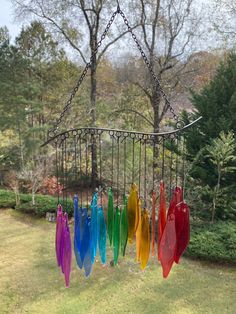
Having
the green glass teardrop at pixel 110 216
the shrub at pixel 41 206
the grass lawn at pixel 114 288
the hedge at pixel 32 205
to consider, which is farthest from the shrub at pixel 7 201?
the green glass teardrop at pixel 110 216

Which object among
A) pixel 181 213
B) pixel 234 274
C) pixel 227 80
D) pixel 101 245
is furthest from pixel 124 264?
pixel 227 80

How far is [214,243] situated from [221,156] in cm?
114

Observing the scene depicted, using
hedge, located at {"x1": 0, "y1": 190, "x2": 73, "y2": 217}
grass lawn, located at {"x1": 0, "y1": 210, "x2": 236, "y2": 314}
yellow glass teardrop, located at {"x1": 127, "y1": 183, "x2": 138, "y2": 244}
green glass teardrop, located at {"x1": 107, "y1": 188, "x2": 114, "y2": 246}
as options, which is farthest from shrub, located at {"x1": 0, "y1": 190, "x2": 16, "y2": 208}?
yellow glass teardrop, located at {"x1": 127, "y1": 183, "x2": 138, "y2": 244}

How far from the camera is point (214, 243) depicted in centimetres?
420

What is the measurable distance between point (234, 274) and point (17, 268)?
2.70 meters

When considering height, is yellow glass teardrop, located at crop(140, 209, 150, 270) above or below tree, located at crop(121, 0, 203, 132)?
below

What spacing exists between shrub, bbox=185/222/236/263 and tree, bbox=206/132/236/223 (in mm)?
299

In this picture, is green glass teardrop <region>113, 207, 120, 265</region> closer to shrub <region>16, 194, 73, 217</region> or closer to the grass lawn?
the grass lawn

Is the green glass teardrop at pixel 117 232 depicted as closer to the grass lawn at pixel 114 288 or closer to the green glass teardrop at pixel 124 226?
the green glass teardrop at pixel 124 226

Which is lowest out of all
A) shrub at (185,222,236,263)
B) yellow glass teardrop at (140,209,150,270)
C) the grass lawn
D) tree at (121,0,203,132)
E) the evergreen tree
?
the grass lawn

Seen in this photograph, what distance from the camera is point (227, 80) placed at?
15.5ft

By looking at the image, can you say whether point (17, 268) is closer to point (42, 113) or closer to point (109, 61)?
point (42, 113)

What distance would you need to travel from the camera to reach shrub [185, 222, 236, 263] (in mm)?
4070

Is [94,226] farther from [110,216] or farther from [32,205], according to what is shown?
[32,205]
